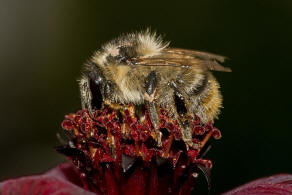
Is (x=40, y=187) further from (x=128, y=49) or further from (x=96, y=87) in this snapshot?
(x=128, y=49)

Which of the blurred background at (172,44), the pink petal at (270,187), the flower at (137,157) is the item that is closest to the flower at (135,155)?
the flower at (137,157)

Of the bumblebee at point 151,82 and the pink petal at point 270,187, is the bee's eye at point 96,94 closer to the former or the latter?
the bumblebee at point 151,82

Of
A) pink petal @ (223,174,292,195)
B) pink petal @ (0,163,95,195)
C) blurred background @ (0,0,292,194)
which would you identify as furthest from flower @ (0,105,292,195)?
blurred background @ (0,0,292,194)

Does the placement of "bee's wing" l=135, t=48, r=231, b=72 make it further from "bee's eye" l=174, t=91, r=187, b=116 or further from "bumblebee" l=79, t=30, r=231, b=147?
"bee's eye" l=174, t=91, r=187, b=116

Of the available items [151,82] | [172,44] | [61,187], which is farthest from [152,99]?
[172,44]

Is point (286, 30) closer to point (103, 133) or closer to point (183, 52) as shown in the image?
point (183, 52)

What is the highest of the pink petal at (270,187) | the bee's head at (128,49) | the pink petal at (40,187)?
the bee's head at (128,49)

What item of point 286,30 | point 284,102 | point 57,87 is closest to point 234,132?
point 284,102
